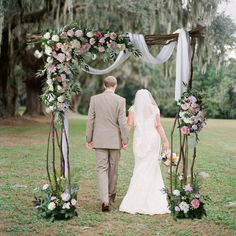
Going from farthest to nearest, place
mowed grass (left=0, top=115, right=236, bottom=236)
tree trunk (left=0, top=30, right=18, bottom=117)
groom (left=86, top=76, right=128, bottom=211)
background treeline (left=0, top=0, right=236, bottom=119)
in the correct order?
1. tree trunk (left=0, top=30, right=18, bottom=117)
2. background treeline (left=0, top=0, right=236, bottom=119)
3. groom (left=86, top=76, right=128, bottom=211)
4. mowed grass (left=0, top=115, right=236, bottom=236)

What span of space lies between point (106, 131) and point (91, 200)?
1.16 meters

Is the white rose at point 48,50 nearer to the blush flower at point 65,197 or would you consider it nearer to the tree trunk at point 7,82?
the blush flower at point 65,197

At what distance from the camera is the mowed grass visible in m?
5.04

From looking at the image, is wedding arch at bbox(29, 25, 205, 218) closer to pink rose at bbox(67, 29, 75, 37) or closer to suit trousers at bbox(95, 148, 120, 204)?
pink rose at bbox(67, 29, 75, 37)

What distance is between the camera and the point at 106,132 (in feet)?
19.0

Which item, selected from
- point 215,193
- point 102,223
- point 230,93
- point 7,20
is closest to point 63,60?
point 102,223

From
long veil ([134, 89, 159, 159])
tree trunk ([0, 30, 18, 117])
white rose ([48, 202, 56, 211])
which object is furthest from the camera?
tree trunk ([0, 30, 18, 117])

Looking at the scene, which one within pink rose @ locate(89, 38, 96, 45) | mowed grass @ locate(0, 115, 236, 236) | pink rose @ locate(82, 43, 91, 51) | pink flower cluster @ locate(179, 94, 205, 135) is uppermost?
pink rose @ locate(89, 38, 96, 45)

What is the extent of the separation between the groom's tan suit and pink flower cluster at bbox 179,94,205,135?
0.70m

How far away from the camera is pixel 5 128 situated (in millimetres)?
17469

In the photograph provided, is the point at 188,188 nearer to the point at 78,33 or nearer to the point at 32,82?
the point at 78,33

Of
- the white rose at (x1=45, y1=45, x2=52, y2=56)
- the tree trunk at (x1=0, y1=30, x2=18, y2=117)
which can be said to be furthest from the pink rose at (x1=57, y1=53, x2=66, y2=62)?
the tree trunk at (x1=0, y1=30, x2=18, y2=117)

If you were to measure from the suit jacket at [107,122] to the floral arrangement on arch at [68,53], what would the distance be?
0.33 m

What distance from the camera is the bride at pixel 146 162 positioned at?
5863mm
